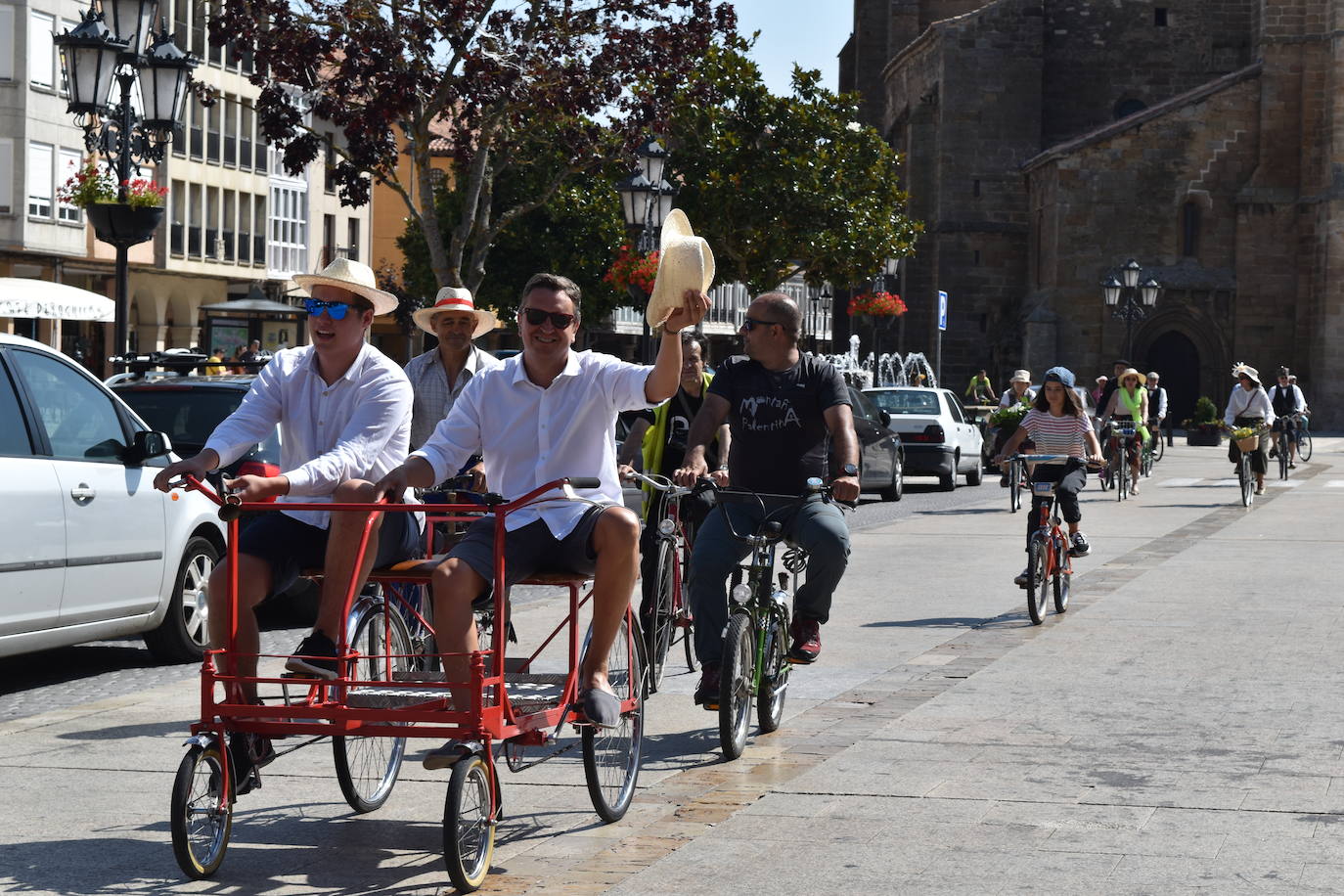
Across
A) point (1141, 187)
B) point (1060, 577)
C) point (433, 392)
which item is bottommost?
point (1060, 577)

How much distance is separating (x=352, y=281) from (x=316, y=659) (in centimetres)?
131

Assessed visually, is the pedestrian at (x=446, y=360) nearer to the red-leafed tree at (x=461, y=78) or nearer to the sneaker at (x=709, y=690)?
the sneaker at (x=709, y=690)

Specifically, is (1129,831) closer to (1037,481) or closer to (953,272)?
(1037,481)

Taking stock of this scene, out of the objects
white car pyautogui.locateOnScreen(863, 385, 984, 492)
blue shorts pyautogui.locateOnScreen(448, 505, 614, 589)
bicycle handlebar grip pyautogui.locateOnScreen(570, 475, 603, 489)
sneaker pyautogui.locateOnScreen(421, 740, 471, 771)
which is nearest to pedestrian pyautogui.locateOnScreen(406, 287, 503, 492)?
blue shorts pyautogui.locateOnScreen(448, 505, 614, 589)

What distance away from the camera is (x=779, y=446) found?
8.25 metres

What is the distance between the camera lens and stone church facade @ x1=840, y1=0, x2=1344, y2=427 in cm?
5844

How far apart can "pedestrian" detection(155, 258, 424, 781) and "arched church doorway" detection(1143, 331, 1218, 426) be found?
5445 centimetres

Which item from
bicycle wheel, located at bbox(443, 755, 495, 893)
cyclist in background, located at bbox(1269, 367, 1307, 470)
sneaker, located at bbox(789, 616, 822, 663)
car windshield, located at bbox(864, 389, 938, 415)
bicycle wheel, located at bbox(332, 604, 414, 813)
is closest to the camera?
bicycle wheel, located at bbox(443, 755, 495, 893)

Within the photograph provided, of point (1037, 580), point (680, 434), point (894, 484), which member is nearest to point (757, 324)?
point (680, 434)

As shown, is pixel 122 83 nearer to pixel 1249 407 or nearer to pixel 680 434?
pixel 680 434

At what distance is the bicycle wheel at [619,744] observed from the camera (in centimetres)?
637

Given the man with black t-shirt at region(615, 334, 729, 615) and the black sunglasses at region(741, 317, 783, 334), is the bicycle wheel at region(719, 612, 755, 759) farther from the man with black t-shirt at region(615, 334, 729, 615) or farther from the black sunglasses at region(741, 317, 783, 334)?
the man with black t-shirt at region(615, 334, 729, 615)

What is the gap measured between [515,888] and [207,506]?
216 inches

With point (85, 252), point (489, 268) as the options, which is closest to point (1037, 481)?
point (85, 252)
